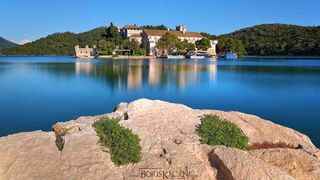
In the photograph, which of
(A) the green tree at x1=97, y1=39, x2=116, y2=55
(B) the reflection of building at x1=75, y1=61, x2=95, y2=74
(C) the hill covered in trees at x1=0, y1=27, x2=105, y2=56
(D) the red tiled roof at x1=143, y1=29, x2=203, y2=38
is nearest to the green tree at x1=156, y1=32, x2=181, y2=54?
(D) the red tiled roof at x1=143, y1=29, x2=203, y2=38

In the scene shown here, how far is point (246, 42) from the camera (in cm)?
17425

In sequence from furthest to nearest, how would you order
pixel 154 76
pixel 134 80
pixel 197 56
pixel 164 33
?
pixel 164 33, pixel 197 56, pixel 154 76, pixel 134 80

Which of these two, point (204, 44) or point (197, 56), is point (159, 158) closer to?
point (197, 56)

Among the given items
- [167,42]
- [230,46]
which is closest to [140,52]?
[167,42]

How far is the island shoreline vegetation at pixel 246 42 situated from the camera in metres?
130

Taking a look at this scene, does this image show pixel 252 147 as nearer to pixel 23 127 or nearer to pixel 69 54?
pixel 23 127

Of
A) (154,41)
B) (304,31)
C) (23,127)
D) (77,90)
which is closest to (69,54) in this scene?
(154,41)

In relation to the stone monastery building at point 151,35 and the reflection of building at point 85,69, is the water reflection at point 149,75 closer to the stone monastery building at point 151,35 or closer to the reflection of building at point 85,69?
the reflection of building at point 85,69

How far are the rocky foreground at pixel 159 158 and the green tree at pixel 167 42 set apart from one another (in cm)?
11571

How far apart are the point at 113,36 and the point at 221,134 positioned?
418ft

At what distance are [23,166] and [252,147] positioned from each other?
5757 mm

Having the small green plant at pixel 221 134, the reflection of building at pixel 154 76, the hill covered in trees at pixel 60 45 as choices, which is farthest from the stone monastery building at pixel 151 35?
the small green plant at pixel 221 134

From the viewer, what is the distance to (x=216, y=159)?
24.0 ft

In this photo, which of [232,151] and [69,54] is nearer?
[232,151]
